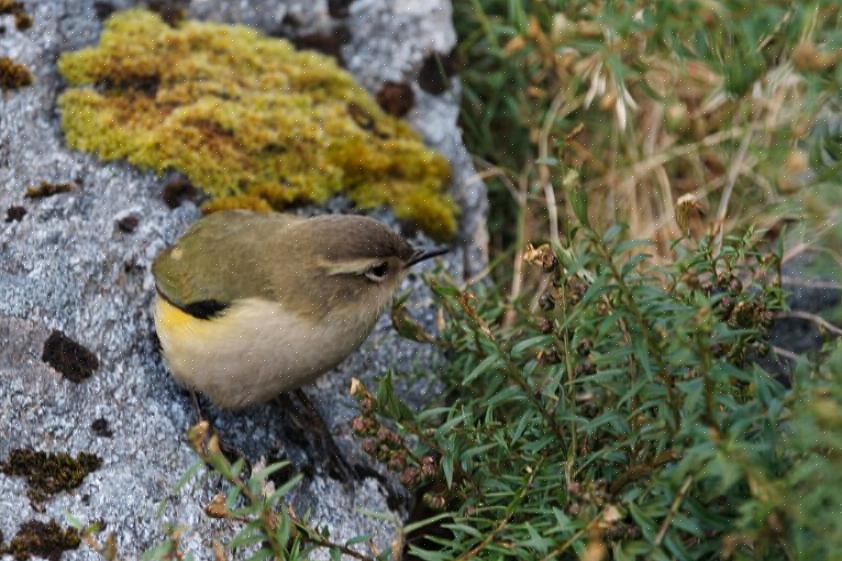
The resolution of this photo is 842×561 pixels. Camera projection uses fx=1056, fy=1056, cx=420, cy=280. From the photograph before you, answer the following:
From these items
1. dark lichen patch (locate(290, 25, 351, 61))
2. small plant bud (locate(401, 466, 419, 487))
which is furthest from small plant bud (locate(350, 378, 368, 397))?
dark lichen patch (locate(290, 25, 351, 61))

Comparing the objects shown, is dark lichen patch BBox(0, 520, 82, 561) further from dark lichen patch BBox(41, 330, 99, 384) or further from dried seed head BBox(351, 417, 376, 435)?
dried seed head BBox(351, 417, 376, 435)

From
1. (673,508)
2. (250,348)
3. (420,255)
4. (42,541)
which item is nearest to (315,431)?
(250,348)

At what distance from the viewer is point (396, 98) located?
5840 millimetres

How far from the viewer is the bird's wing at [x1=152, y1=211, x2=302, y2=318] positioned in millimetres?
4297

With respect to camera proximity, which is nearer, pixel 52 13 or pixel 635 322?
pixel 635 322

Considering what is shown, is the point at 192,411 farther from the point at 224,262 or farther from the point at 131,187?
the point at 131,187

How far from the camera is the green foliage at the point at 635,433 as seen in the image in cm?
272

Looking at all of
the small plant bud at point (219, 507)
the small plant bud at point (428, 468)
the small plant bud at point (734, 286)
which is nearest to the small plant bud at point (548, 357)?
the small plant bud at point (428, 468)

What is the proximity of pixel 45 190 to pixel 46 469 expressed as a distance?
57.8 inches

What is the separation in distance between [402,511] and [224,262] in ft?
4.24

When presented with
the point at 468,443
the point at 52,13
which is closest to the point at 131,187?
the point at 52,13

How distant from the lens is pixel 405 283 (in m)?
5.20

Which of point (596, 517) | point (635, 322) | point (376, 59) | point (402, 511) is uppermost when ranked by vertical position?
point (635, 322)

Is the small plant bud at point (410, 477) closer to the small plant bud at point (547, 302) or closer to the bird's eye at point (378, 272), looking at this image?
the small plant bud at point (547, 302)
